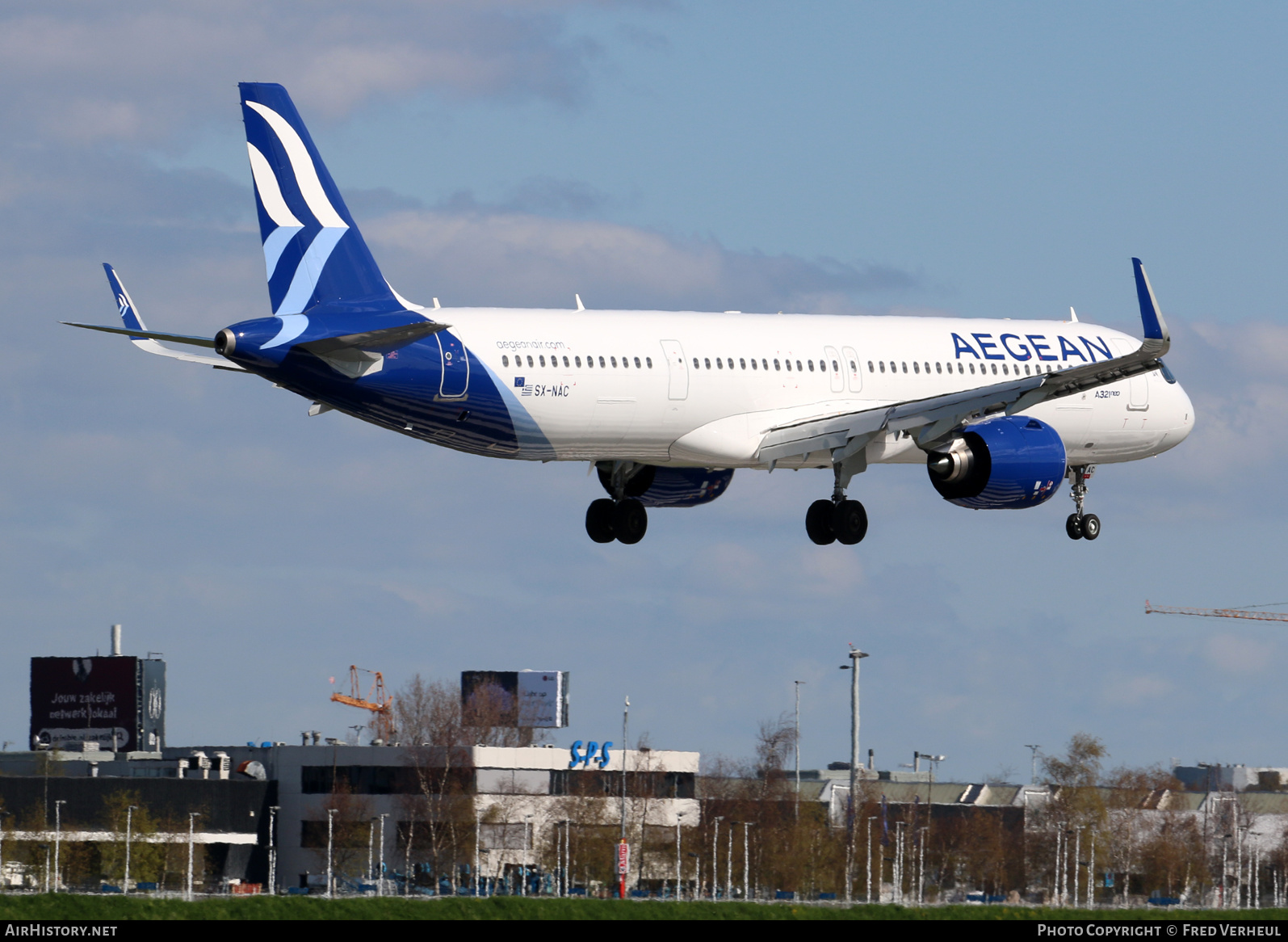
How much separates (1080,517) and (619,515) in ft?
44.4

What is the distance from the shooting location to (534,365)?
4962cm

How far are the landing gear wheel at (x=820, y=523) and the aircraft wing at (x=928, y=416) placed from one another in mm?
1777

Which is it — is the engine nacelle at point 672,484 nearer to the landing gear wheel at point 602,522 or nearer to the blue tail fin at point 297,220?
the landing gear wheel at point 602,522

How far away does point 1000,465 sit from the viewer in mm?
53469

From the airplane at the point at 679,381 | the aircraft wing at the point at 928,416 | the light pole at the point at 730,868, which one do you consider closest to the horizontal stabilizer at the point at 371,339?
the airplane at the point at 679,381

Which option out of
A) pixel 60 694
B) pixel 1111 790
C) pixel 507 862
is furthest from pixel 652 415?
pixel 60 694

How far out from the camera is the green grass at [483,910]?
126ft

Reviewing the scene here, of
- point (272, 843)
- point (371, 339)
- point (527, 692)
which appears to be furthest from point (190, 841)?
point (371, 339)

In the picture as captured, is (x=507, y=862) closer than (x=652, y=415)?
No

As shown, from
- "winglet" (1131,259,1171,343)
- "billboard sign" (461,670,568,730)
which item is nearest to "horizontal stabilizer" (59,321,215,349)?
"winglet" (1131,259,1171,343)

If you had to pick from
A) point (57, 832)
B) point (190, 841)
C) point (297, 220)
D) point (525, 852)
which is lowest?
point (525, 852)

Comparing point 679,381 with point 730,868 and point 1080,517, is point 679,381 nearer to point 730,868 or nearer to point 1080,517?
point 1080,517

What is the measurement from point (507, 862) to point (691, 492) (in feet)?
210

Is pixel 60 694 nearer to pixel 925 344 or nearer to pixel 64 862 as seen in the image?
pixel 64 862
